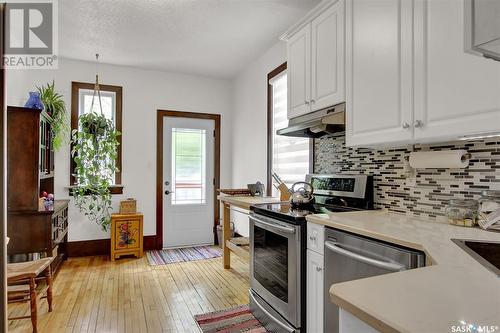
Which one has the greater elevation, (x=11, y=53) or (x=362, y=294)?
(x=11, y=53)

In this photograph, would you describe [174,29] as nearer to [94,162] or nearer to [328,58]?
[328,58]

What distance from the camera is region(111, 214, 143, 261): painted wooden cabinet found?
12.8ft

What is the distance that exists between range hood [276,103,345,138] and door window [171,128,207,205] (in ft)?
7.65

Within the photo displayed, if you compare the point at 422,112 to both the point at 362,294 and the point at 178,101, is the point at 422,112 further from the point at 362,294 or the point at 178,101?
the point at 178,101

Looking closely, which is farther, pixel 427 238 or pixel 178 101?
pixel 178 101

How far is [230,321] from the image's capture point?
7.54ft

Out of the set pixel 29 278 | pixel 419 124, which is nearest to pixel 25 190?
pixel 29 278

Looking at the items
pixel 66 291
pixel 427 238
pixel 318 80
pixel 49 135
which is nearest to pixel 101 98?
pixel 49 135

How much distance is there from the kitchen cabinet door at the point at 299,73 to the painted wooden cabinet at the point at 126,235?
2648mm

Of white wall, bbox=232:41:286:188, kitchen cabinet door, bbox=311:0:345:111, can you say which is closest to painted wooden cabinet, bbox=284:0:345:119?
kitchen cabinet door, bbox=311:0:345:111

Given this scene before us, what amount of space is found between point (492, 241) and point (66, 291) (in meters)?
3.35

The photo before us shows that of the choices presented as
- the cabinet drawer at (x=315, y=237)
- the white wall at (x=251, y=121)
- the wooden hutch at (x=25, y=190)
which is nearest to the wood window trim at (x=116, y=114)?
the wooden hutch at (x=25, y=190)

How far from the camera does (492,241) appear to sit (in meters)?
1.15

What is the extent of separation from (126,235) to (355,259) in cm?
336
